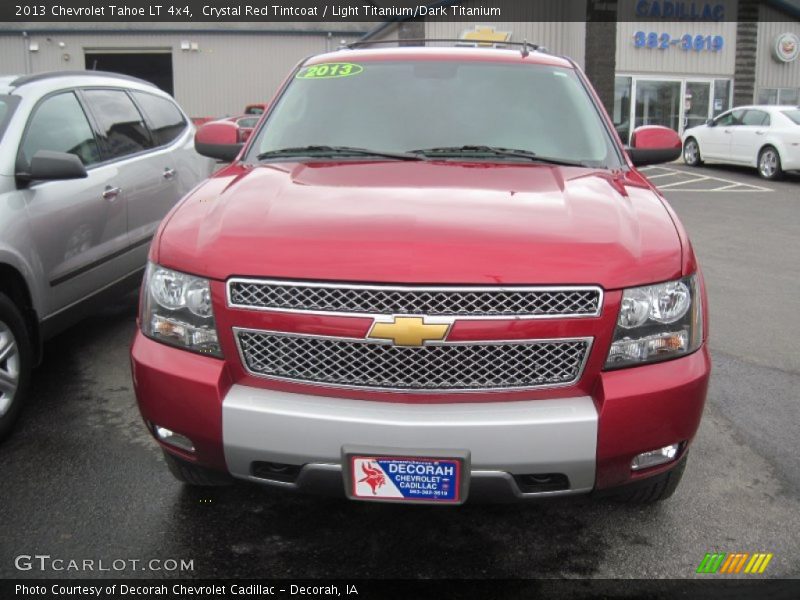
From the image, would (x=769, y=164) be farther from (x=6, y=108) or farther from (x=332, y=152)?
(x=6, y=108)

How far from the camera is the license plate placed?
2322 mm

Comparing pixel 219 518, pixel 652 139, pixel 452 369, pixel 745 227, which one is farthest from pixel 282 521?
pixel 745 227

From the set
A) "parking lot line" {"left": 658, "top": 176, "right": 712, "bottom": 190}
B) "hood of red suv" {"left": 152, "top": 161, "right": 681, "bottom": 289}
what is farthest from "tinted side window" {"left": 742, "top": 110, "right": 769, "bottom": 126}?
"hood of red suv" {"left": 152, "top": 161, "right": 681, "bottom": 289}

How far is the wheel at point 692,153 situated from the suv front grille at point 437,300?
18567 millimetres

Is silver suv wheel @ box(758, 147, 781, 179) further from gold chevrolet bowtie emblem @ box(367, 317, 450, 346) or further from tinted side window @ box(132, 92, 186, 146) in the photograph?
gold chevrolet bowtie emblem @ box(367, 317, 450, 346)

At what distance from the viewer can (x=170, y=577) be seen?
2660 millimetres

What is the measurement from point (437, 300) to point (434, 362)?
0.63 feet

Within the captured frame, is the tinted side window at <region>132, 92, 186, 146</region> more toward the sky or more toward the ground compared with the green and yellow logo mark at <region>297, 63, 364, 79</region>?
more toward the ground

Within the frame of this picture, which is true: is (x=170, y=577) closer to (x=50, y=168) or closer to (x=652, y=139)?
(x=50, y=168)

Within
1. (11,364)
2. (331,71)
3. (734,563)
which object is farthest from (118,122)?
(734,563)

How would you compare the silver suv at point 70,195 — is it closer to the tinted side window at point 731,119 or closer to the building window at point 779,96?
the tinted side window at point 731,119

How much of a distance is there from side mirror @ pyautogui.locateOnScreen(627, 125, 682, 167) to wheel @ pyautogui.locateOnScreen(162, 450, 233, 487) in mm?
2768

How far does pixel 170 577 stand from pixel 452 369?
47.2 inches

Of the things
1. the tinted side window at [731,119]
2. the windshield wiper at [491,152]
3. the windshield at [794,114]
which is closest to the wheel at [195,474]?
the windshield wiper at [491,152]
